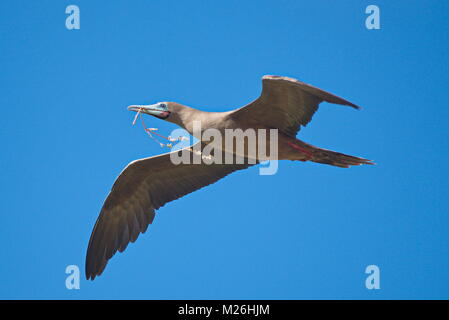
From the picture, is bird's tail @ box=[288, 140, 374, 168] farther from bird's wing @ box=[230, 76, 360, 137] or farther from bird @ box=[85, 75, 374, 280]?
bird's wing @ box=[230, 76, 360, 137]

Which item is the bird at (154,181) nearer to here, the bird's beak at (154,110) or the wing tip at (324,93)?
the bird's beak at (154,110)

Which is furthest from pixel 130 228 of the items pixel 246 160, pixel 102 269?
pixel 246 160

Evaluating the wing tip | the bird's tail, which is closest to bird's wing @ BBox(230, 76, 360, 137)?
the wing tip

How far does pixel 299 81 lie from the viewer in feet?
26.9

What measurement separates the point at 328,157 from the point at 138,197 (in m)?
3.74

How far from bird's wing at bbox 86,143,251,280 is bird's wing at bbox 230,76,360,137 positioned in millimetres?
1651

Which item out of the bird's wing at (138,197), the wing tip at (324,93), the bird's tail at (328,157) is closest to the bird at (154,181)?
the bird's wing at (138,197)

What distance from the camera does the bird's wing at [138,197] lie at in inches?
428

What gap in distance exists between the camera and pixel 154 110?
9984 mm

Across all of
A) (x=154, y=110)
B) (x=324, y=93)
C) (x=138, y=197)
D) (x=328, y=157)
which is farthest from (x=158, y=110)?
(x=324, y=93)

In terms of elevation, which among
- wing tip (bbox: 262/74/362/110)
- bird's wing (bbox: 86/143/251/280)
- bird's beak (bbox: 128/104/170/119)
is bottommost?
bird's wing (bbox: 86/143/251/280)

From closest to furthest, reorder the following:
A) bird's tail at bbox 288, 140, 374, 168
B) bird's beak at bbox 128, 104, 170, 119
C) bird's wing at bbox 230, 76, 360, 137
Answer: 1. bird's wing at bbox 230, 76, 360, 137
2. bird's tail at bbox 288, 140, 374, 168
3. bird's beak at bbox 128, 104, 170, 119

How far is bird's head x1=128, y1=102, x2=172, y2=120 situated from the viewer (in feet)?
32.6

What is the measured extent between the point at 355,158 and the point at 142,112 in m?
3.54
